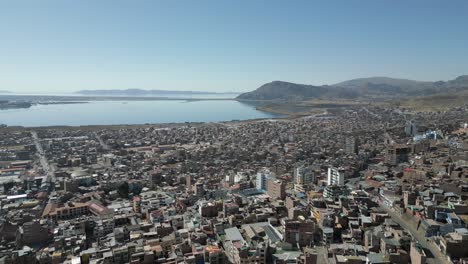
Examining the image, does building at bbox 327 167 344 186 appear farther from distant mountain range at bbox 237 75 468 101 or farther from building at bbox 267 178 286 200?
distant mountain range at bbox 237 75 468 101

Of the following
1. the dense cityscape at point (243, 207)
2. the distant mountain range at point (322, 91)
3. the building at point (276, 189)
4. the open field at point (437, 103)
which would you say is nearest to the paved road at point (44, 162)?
the dense cityscape at point (243, 207)

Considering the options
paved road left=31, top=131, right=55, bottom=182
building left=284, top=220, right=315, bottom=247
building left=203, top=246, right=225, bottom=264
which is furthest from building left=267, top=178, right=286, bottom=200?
paved road left=31, top=131, right=55, bottom=182

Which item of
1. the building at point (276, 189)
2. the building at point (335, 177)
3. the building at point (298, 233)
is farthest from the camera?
the building at point (335, 177)

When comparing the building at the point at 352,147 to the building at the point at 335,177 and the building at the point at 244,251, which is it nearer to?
the building at the point at 335,177

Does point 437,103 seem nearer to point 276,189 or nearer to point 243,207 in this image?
point 276,189

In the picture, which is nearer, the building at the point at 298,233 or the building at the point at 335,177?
the building at the point at 298,233

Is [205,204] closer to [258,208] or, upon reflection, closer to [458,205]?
[258,208]
